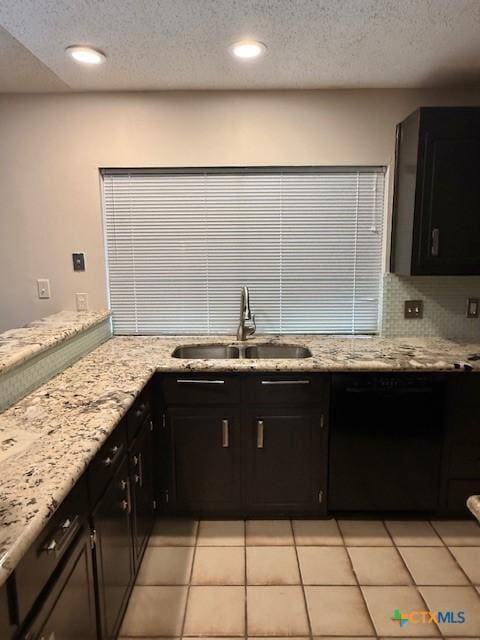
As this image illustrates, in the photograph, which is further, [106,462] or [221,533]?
[221,533]

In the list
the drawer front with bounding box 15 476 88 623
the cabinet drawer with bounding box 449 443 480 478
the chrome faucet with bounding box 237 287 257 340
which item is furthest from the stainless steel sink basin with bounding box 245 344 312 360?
the drawer front with bounding box 15 476 88 623

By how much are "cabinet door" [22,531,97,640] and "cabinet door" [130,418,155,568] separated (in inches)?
19.9

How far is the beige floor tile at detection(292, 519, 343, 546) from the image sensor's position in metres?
2.20

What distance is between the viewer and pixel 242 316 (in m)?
2.71

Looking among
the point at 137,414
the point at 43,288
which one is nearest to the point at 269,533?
the point at 137,414

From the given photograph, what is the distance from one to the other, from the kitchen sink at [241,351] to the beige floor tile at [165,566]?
1.06 metres

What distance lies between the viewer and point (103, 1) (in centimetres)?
162

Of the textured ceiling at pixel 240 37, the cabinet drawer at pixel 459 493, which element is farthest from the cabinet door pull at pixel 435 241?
the cabinet drawer at pixel 459 493

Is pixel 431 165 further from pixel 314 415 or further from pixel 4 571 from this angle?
pixel 4 571

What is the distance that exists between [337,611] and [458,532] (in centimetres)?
91

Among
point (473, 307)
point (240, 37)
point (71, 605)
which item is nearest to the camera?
point (71, 605)

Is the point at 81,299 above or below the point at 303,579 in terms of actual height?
above

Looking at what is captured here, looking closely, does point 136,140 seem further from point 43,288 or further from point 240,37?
point 43,288

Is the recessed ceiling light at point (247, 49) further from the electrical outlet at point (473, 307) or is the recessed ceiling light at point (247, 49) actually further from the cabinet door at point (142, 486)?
the electrical outlet at point (473, 307)
